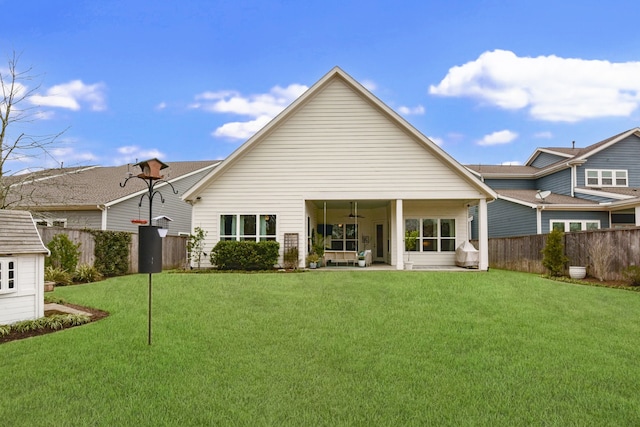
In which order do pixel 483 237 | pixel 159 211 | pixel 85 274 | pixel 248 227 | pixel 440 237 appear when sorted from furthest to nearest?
pixel 159 211
pixel 440 237
pixel 248 227
pixel 483 237
pixel 85 274

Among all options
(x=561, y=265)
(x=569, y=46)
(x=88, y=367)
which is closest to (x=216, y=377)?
(x=88, y=367)

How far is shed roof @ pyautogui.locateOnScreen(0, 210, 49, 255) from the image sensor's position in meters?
7.26

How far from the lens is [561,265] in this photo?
47.5ft

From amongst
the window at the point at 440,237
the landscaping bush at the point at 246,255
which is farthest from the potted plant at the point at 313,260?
the window at the point at 440,237

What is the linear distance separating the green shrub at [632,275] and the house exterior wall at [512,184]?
53.7 ft

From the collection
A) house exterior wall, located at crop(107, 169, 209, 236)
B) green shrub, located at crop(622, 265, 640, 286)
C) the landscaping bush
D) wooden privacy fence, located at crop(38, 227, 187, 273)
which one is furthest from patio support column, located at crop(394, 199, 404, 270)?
house exterior wall, located at crop(107, 169, 209, 236)

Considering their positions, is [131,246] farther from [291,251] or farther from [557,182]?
[557,182]

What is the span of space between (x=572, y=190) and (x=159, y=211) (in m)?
23.2

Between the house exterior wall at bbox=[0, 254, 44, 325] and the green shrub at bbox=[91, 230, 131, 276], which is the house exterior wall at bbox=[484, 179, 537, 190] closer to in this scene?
the green shrub at bbox=[91, 230, 131, 276]

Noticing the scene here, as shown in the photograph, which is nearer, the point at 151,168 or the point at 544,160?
the point at 151,168

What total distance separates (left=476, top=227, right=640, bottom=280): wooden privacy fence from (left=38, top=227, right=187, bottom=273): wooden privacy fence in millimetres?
13839

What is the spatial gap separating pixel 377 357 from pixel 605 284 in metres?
10.2

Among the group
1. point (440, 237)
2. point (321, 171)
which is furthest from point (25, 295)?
point (440, 237)

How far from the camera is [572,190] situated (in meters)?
23.8
